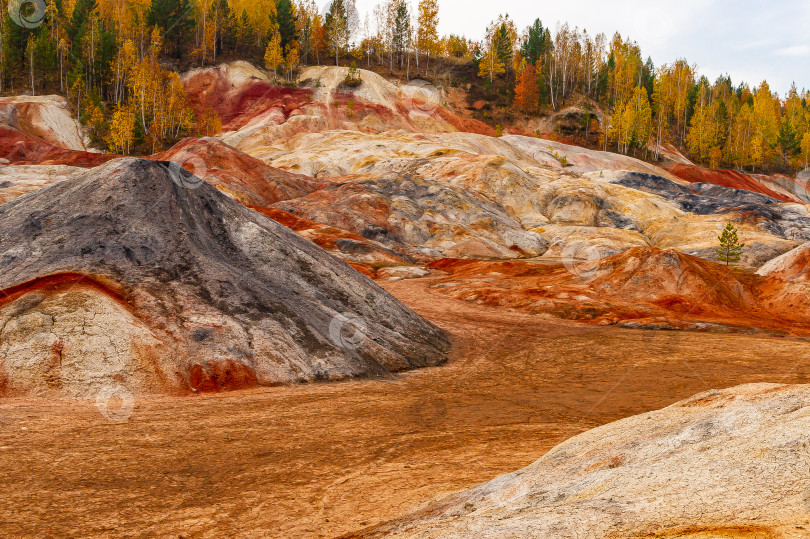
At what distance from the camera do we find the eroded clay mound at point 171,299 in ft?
43.3

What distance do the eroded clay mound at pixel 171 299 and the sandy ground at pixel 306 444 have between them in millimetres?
1082

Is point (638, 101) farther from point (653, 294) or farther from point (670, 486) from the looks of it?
point (670, 486)

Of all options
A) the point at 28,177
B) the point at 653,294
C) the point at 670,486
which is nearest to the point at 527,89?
the point at 653,294

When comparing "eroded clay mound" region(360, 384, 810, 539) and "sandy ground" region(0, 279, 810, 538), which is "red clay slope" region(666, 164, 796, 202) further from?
"eroded clay mound" region(360, 384, 810, 539)

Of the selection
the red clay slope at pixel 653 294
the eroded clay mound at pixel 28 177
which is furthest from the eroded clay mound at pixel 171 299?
the eroded clay mound at pixel 28 177

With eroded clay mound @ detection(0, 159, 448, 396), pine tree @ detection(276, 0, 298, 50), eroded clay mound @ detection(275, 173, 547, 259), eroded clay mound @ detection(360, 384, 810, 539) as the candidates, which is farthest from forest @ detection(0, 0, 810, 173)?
eroded clay mound @ detection(360, 384, 810, 539)

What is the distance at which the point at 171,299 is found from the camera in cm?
1544

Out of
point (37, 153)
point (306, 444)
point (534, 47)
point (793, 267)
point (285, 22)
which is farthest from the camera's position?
point (534, 47)

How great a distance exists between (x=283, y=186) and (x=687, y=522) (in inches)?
2262

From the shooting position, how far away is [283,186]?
58344 millimetres

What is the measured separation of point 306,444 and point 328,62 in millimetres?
102004

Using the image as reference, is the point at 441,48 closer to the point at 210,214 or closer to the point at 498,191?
the point at 498,191

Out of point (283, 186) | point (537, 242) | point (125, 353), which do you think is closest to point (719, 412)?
point (125, 353)

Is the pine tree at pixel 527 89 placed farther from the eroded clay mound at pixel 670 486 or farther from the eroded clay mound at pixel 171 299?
the eroded clay mound at pixel 670 486
